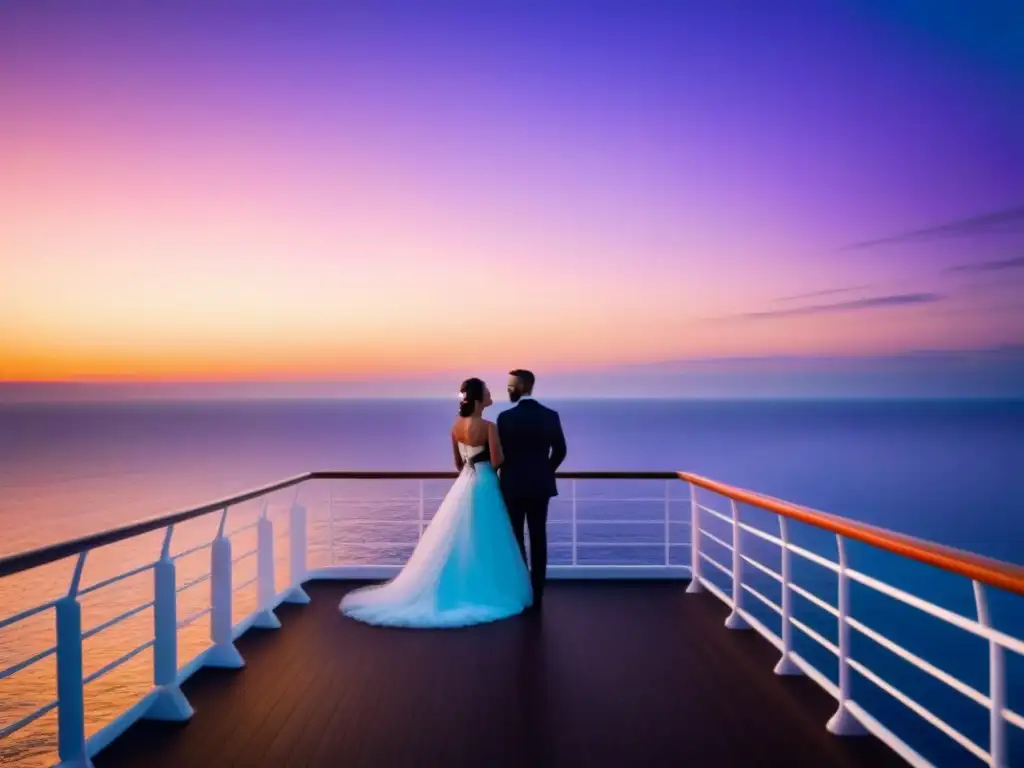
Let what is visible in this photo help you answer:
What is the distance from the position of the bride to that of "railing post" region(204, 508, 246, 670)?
95cm

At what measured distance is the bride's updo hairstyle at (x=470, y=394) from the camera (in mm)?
4906

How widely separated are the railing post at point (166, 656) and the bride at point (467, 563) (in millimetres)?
1524

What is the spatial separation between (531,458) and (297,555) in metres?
1.80

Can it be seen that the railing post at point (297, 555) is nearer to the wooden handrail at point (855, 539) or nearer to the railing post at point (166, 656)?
the wooden handrail at point (855, 539)

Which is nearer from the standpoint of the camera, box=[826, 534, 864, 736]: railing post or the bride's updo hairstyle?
box=[826, 534, 864, 736]: railing post

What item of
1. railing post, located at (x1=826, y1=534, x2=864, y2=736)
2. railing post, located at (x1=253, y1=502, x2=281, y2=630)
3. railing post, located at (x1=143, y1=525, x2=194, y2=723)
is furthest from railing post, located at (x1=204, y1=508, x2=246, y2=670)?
railing post, located at (x1=826, y1=534, x2=864, y2=736)

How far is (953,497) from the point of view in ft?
98.7

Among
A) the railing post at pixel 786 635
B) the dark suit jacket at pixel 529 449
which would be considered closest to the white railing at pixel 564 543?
the dark suit jacket at pixel 529 449

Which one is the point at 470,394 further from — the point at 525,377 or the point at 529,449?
the point at 529,449

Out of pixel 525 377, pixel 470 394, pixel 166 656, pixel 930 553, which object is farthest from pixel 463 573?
pixel 930 553

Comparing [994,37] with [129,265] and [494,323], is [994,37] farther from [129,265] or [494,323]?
[129,265]

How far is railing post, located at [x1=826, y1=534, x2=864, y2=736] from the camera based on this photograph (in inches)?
113

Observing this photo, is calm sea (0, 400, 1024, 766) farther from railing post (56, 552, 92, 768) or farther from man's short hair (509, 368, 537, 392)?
railing post (56, 552, 92, 768)

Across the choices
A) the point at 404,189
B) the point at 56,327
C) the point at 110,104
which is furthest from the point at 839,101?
the point at 56,327
